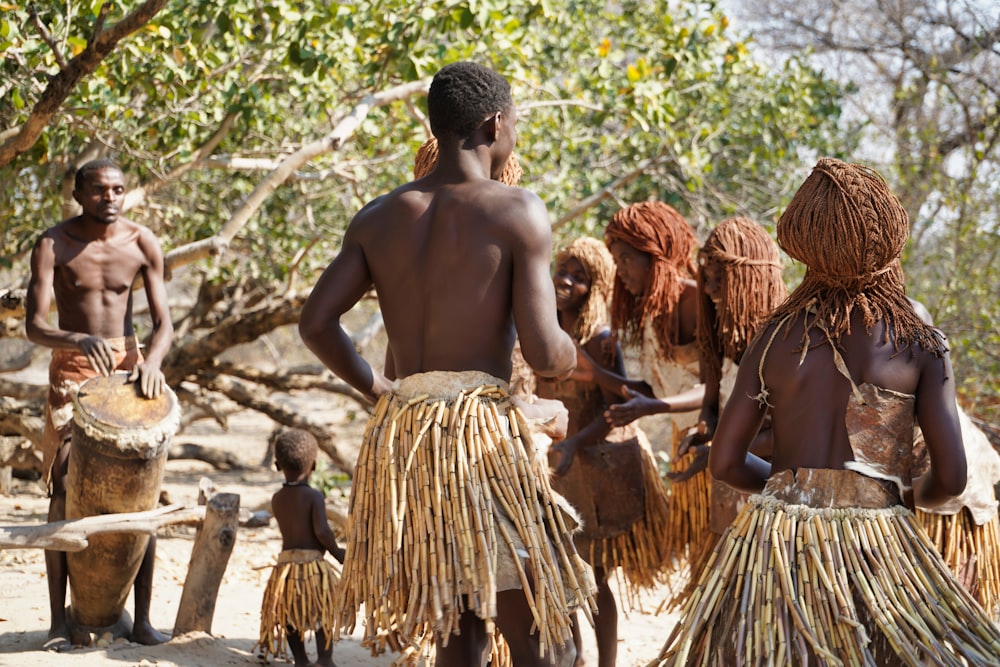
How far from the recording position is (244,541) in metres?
7.64

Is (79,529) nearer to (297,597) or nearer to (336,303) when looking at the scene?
(297,597)

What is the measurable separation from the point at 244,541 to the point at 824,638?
5907mm

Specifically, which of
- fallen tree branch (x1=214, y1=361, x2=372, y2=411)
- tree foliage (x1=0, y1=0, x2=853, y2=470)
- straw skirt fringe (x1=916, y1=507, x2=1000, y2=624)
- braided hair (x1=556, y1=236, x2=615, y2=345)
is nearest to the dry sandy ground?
fallen tree branch (x1=214, y1=361, x2=372, y2=411)

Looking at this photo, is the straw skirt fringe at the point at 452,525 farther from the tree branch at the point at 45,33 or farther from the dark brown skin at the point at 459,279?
the tree branch at the point at 45,33

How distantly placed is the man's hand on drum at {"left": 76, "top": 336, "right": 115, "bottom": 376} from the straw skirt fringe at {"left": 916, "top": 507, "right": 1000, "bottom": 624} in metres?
3.22

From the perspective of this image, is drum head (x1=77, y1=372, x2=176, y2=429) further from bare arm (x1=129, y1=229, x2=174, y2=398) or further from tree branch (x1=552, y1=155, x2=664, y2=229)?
tree branch (x1=552, y1=155, x2=664, y2=229)

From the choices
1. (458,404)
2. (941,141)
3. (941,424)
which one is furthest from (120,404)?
(941,141)

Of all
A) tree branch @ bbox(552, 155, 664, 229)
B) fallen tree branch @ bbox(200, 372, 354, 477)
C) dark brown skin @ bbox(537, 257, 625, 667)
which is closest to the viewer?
dark brown skin @ bbox(537, 257, 625, 667)

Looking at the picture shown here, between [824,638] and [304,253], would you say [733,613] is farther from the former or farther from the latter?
[304,253]

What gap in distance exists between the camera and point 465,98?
8.99 ft

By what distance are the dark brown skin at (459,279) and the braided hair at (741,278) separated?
3.92 ft

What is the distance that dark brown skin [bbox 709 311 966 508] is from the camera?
250 centimetres

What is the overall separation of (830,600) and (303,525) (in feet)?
8.86

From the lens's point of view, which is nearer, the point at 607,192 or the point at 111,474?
the point at 111,474
